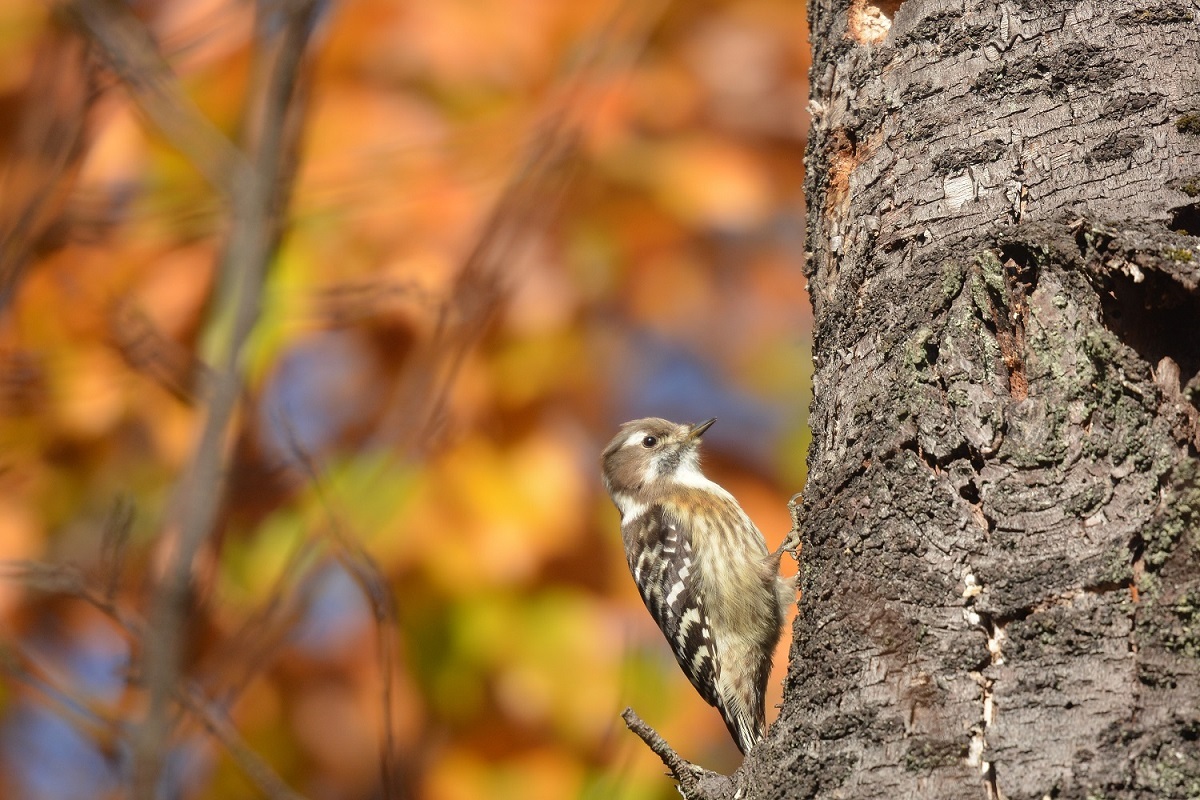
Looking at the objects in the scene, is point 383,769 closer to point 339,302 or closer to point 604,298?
point 339,302

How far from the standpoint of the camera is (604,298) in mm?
4996

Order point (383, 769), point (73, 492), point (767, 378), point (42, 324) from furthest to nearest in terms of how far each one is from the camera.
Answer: point (767, 378), point (73, 492), point (42, 324), point (383, 769)

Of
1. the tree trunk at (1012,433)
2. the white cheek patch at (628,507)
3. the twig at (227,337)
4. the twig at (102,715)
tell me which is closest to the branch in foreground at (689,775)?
the tree trunk at (1012,433)

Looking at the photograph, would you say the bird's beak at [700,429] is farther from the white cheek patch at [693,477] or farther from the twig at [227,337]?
the twig at [227,337]

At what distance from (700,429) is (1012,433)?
135 inches

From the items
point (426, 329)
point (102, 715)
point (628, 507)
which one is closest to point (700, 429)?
point (628, 507)

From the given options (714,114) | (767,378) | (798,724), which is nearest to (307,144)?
(714,114)

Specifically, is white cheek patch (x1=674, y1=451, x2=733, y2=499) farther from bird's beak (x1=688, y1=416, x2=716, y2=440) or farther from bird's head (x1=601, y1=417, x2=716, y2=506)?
bird's beak (x1=688, y1=416, x2=716, y2=440)

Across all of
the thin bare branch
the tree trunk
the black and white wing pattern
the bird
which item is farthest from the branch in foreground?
the black and white wing pattern

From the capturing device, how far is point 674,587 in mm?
5289

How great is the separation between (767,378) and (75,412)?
306 centimetres

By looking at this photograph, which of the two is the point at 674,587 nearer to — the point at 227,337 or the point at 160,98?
the point at 227,337

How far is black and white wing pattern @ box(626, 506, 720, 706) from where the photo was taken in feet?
16.9

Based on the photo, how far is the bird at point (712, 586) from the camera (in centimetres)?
501
